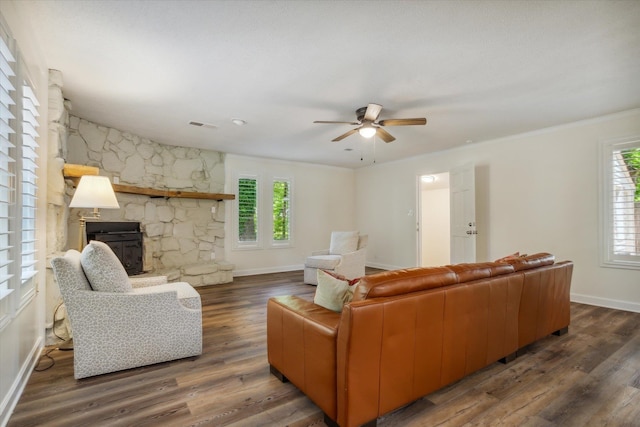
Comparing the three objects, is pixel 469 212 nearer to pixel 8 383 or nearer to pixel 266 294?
pixel 266 294

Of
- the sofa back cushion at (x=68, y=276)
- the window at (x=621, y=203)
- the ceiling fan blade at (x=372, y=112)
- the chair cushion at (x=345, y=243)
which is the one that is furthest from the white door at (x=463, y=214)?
the sofa back cushion at (x=68, y=276)

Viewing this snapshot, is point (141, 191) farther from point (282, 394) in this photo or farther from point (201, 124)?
point (282, 394)

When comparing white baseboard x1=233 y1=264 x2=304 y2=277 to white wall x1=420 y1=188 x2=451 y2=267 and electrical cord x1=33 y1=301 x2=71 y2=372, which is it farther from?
electrical cord x1=33 y1=301 x2=71 y2=372

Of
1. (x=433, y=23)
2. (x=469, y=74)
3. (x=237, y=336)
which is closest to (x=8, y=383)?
(x=237, y=336)

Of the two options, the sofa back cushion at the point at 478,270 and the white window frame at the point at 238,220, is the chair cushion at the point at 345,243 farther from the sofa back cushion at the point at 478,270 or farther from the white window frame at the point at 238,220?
the sofa back cushion at the point at 478,270

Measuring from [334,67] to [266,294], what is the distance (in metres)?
3.41

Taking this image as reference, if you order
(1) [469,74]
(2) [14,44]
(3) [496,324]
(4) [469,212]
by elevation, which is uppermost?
(1) [469,74]

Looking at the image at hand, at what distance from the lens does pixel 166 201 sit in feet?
17.7

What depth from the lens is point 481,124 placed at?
4.23 meters

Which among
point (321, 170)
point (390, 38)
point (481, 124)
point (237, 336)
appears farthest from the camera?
point (321, 170)

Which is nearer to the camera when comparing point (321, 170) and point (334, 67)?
point (334, 67)

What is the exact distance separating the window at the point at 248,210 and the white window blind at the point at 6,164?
4337 millimetres

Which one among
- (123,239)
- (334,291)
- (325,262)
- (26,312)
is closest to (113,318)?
(26,312)

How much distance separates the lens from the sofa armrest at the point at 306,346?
Answer: 5.44 feet
